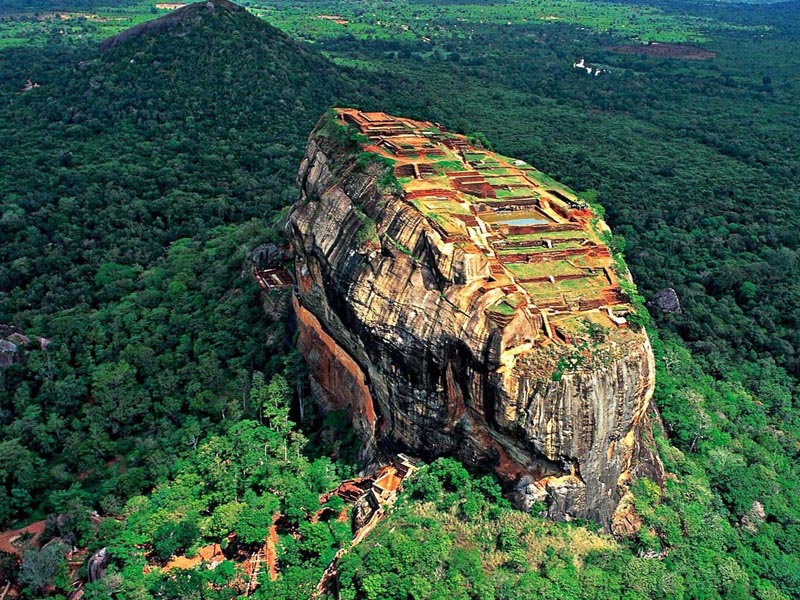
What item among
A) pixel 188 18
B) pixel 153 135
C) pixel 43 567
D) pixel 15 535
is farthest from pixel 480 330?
pixel 188 18

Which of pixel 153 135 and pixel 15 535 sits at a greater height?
pixel 153 135

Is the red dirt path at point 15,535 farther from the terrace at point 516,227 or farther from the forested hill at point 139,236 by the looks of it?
the terrace at point 516,227

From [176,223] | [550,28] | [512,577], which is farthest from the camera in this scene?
[550,28]

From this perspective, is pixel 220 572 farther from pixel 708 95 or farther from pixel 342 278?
pixel 708 95

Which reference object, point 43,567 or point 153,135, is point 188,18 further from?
point 43,567

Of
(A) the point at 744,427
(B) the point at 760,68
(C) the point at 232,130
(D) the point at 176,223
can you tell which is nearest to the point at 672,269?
(A) the point at 744,427

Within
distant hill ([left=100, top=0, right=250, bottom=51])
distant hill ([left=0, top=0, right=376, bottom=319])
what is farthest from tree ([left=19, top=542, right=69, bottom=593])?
distant hill ([left=100, top=0, right=250, bottom=51])
